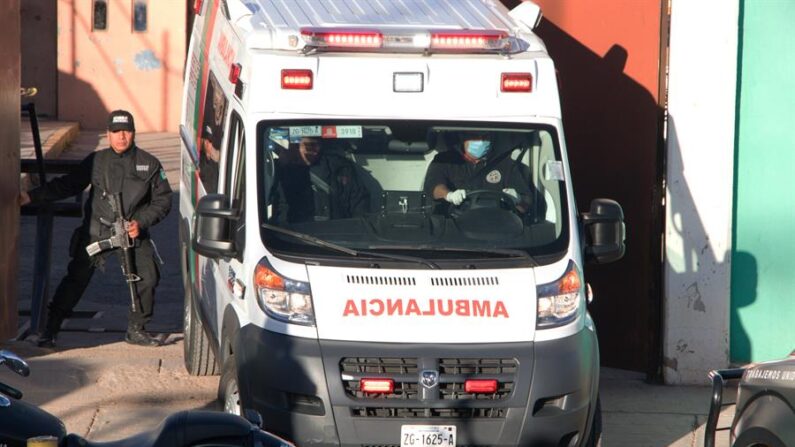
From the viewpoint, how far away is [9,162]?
10.5 meters

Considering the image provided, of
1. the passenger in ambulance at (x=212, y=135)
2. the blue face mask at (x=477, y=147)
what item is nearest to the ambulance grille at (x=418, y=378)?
the blue face mask at (x=477, y=147)

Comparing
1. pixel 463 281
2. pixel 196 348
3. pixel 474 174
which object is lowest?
pixel 196 348

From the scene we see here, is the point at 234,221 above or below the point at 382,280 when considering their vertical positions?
above

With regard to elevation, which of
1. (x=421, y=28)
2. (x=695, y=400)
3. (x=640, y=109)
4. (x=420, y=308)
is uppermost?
(x=421, y=28)

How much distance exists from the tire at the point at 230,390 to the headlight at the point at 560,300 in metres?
1.62

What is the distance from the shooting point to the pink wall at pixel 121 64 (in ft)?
80.0

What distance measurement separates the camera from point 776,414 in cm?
589

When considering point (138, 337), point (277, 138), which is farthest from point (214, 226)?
point (138, 337)

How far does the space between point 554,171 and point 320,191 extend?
1253 millimetres

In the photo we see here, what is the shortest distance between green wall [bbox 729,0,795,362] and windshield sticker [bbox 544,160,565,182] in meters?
2.97

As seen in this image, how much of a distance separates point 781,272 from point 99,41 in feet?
56.1

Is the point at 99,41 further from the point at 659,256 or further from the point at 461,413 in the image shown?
the point at 461,413

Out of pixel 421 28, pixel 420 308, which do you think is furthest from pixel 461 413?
pixel 421 28

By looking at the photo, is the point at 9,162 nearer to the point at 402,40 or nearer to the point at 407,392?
the point at 402,40
